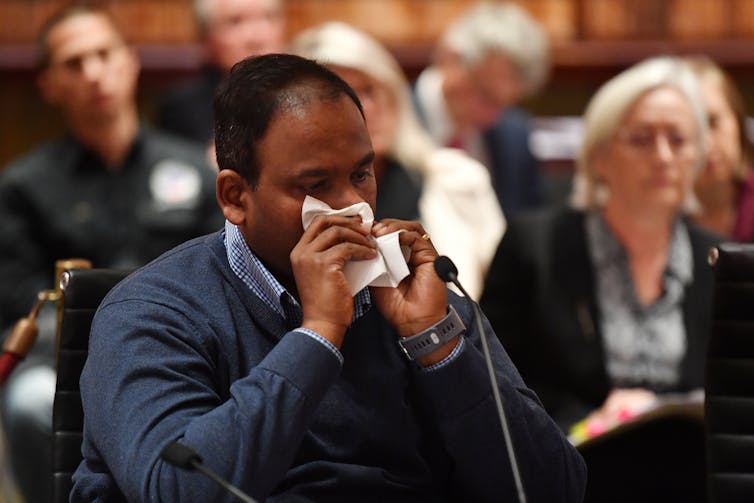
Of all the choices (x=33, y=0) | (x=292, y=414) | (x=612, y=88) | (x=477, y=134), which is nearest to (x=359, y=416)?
(x=292, y=414)

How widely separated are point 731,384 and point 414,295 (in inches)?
26.1

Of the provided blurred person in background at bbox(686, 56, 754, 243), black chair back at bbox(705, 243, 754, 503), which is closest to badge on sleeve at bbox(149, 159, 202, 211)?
blurred person in background at bbox(686, 56, 754, 243)

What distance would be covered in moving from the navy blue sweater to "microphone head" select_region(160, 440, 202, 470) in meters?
0.05

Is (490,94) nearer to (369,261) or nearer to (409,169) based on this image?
(409,169)

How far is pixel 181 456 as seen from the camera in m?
1.47

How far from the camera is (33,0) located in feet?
16.6

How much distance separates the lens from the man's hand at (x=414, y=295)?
5.67 ft

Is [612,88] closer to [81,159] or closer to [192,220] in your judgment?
[192,220]

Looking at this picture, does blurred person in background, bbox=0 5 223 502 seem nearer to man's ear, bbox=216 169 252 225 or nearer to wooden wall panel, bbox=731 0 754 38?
man's ear, bbox=216 169 252 225

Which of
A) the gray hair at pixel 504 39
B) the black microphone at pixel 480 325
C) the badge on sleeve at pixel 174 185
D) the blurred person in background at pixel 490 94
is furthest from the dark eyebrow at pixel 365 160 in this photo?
the gray hair at pixel 504 39

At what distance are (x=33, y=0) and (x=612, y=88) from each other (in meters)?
2.58

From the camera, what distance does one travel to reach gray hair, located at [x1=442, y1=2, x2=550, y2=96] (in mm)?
4621

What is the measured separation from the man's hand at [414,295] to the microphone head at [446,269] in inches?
1.6

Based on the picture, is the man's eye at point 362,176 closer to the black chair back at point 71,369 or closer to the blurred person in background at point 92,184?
the black chair back at point 71,369
